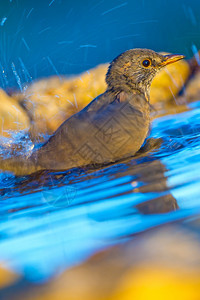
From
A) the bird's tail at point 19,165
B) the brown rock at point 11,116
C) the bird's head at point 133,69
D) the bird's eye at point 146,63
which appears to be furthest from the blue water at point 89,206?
the brown rock at point 11,116

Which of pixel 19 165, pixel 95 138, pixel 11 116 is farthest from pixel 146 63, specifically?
pixel 11 116

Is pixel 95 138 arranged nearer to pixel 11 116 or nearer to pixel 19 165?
pixel 19 165

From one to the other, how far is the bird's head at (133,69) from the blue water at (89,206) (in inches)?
26.3

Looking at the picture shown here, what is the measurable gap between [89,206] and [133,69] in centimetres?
158

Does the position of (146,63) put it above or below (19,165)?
above

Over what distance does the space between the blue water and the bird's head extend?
67 cm

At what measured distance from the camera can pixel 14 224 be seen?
1.21 metres

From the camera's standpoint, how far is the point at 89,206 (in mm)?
1243

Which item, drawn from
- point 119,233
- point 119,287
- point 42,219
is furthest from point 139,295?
point 42,219

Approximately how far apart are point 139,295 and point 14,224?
71cm

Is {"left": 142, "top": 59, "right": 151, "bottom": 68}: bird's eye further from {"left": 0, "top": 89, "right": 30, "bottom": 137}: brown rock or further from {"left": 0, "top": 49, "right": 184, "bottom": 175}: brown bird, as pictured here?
{"left": 0, "top": 89, "right": 30, "bottom": 137}: brown rock

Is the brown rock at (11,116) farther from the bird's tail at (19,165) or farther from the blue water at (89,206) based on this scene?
the blue water at (89,206)

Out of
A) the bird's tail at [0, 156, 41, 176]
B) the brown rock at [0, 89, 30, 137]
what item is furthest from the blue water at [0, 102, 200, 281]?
the brown rock at [0, 89, 30, 137]

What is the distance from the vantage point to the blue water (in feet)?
2.88
